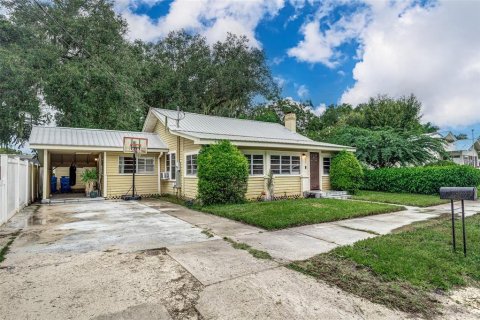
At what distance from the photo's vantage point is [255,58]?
89.5 ft

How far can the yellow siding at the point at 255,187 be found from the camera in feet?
37.9

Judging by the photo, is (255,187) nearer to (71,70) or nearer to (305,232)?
(305,232)

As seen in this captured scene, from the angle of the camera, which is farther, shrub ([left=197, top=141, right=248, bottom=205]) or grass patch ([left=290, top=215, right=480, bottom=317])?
shrub ([left=197, top=141, right=248, bottom=205])

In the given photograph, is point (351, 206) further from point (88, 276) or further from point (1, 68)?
point (1, 68)

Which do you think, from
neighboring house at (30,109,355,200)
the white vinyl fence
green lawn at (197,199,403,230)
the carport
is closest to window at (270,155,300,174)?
neighboring house at (30,109,355,200)

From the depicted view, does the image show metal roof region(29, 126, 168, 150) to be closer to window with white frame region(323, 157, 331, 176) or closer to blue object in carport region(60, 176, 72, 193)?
blue object in carport region(60, 176, 72, 193)

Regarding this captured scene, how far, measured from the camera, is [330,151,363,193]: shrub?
1342cm

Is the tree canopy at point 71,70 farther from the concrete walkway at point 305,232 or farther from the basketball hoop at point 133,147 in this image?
the concrete walkway at point 305,232

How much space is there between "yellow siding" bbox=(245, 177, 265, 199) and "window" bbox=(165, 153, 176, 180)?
13.1 ft

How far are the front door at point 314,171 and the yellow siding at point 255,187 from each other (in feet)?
10.4

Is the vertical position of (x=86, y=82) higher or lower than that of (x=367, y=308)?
higher

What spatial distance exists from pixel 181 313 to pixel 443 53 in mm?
15532

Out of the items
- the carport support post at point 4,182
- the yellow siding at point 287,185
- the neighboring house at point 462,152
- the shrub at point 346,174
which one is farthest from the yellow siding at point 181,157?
the neighboring house at point 462,152

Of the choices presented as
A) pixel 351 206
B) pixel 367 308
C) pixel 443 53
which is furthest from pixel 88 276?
pixel 443 53
